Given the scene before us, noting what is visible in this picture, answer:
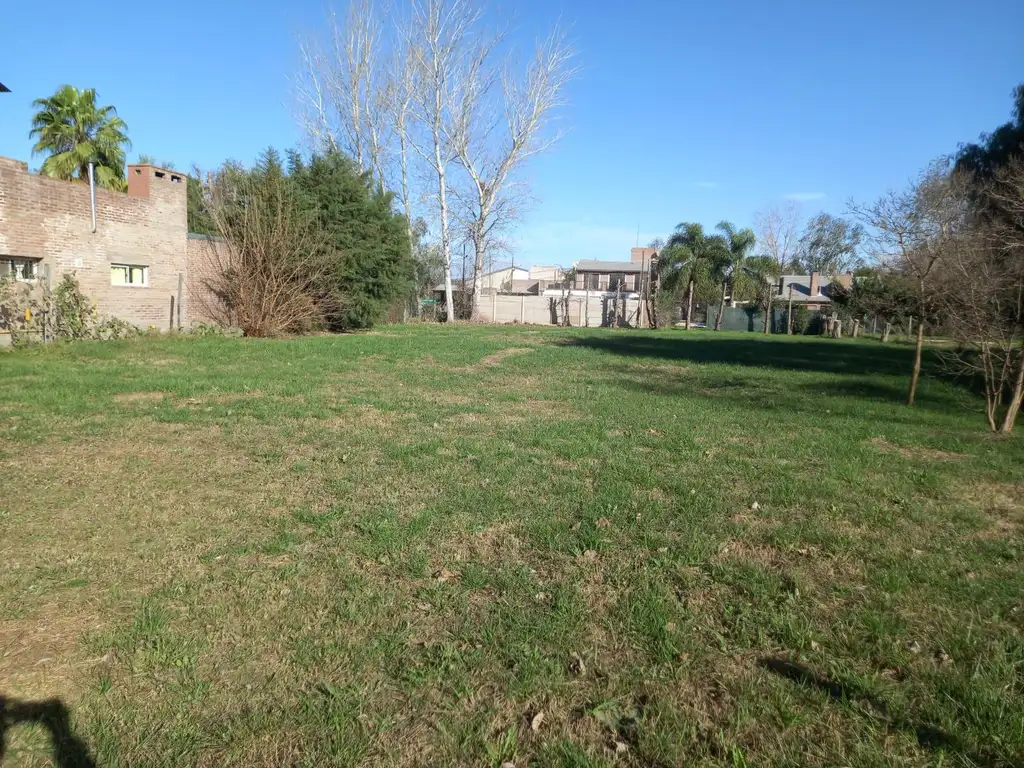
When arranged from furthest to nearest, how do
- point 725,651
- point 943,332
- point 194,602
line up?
1. point 943,332
2. point 194,602
3. point 725,651

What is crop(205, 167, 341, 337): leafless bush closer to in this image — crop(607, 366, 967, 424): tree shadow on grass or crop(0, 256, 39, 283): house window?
crop(0, 256, 39, 283): house window

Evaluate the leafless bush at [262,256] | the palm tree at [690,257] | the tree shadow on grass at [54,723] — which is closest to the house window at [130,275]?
the leafless bush at [262,256]

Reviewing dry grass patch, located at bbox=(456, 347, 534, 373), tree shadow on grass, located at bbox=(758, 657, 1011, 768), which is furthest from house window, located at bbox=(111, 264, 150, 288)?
tree shadow on grass, located at bbox=(758, 657, 1011, 768)

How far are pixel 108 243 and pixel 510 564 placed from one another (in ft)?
53.4

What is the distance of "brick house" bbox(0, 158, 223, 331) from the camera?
14031 mm

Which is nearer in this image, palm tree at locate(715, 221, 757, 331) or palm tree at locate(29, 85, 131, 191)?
palm tree at locate(29, 85, 131, 191)

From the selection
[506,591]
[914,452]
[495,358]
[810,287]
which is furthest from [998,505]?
[810,287]

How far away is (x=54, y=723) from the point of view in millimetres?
2467

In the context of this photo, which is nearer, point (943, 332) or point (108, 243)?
point (943, 332)

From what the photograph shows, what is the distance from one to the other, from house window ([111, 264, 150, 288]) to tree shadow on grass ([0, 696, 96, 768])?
16.4m

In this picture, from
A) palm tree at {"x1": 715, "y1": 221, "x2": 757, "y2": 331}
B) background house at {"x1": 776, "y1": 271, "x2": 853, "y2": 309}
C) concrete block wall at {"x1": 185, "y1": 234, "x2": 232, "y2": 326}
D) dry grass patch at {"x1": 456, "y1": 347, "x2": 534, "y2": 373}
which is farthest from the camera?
background house at {"x1": 776, "y1": 271, "x2": 853, "y2": 309}

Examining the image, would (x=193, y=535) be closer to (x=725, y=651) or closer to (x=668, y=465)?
(x=725, y=651)

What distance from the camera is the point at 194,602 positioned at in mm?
3371

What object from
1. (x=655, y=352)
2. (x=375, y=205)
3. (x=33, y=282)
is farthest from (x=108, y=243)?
(x=655, y=352)
